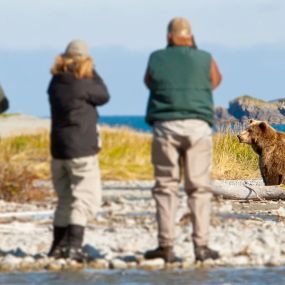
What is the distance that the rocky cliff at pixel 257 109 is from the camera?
30.5 meters

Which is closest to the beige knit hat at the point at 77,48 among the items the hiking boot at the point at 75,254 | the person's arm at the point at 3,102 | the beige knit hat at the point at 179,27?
the beige knit hat at the point at 179,27

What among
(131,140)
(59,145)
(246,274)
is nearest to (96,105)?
(59,145)

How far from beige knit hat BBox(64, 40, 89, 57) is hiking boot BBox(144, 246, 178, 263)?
1.96 metres

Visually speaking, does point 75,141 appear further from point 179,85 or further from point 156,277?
point 156,277

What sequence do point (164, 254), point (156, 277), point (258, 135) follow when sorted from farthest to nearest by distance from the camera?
1. point (258, 135)
2. point (164, 254)
3. point (156, 277)

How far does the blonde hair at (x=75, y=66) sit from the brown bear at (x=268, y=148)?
1120 cm

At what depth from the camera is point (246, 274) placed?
36.2 ft

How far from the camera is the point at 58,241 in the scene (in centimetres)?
1193

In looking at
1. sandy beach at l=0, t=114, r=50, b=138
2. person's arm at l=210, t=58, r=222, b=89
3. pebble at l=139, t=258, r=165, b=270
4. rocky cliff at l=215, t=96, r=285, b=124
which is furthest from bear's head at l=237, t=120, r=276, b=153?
pebble at l=139, t=258, r=165, b=270

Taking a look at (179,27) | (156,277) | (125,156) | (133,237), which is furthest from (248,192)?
(156,277)

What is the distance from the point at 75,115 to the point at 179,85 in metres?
1.03

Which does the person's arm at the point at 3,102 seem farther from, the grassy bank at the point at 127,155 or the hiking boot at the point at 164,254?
the grassy bank at the point at 127,155

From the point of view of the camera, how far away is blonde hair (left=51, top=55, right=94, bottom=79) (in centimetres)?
1170

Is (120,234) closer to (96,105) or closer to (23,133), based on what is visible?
(96,105)
